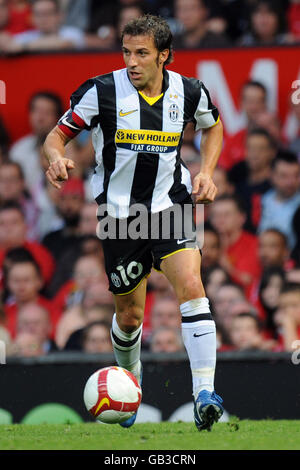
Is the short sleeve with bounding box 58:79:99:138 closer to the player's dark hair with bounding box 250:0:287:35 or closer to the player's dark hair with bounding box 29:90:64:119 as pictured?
the player's dark hair with bounding box 29:90:64:119

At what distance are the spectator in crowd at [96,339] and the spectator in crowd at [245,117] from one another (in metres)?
2.38

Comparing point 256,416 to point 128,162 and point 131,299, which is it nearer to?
point 131,299

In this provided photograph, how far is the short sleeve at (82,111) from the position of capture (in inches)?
237

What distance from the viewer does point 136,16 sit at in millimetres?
10734

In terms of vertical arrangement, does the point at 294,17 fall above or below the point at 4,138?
above

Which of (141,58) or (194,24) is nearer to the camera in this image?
(141,58)

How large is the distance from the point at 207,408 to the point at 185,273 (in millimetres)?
831

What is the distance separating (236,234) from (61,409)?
2992mm

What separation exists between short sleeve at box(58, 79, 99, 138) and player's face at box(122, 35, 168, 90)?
0.27 metres

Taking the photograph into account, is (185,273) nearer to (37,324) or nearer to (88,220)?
(37,324)

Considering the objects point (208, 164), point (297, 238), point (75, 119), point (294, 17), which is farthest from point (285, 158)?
point (75, 119)

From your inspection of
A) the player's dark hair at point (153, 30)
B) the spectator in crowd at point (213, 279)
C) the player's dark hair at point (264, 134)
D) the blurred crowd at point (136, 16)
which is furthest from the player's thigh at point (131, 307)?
the blurred crowd at point (136, 16)

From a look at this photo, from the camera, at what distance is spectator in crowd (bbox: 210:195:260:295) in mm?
9609

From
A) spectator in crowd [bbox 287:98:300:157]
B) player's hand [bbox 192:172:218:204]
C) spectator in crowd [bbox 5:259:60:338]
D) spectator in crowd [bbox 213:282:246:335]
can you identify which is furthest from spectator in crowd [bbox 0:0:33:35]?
player's hand [bbox 192:172:218:204]
